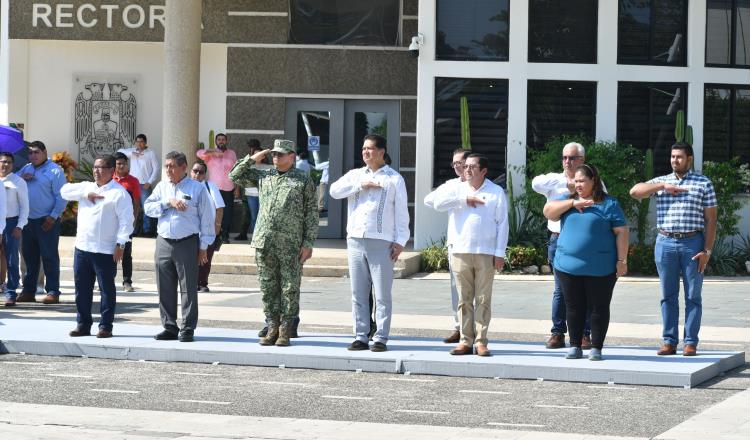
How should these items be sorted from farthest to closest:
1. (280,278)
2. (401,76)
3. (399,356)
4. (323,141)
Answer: (323,141) < (401,76) < (280,278) < (399,356)

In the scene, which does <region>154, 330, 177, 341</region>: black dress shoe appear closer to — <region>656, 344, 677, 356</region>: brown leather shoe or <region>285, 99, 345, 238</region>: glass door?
<region>656, 344, 677, 356</region>: brown leather shoe

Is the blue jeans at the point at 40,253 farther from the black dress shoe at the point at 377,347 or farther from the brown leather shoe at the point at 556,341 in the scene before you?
the brown leather shoe at the point at 556,341

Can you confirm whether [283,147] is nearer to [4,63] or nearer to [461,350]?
[461,350]

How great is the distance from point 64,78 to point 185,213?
1406cm

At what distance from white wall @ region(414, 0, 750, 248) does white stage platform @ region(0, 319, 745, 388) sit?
9003mm

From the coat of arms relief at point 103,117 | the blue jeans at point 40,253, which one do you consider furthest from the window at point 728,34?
the blue jeans at point 40,253

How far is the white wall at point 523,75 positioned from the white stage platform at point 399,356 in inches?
354

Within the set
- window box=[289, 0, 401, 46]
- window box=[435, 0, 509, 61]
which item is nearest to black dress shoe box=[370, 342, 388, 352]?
window box=[435, 0, 509, 61]

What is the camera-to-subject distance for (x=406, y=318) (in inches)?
627

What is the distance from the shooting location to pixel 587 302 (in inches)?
479

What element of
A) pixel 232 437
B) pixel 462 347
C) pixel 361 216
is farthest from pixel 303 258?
pixel 232 437

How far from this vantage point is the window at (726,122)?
22906mm

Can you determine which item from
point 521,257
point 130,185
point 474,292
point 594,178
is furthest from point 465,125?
point 594,178

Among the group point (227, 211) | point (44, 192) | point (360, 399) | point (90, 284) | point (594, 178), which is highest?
point (594, 178)
